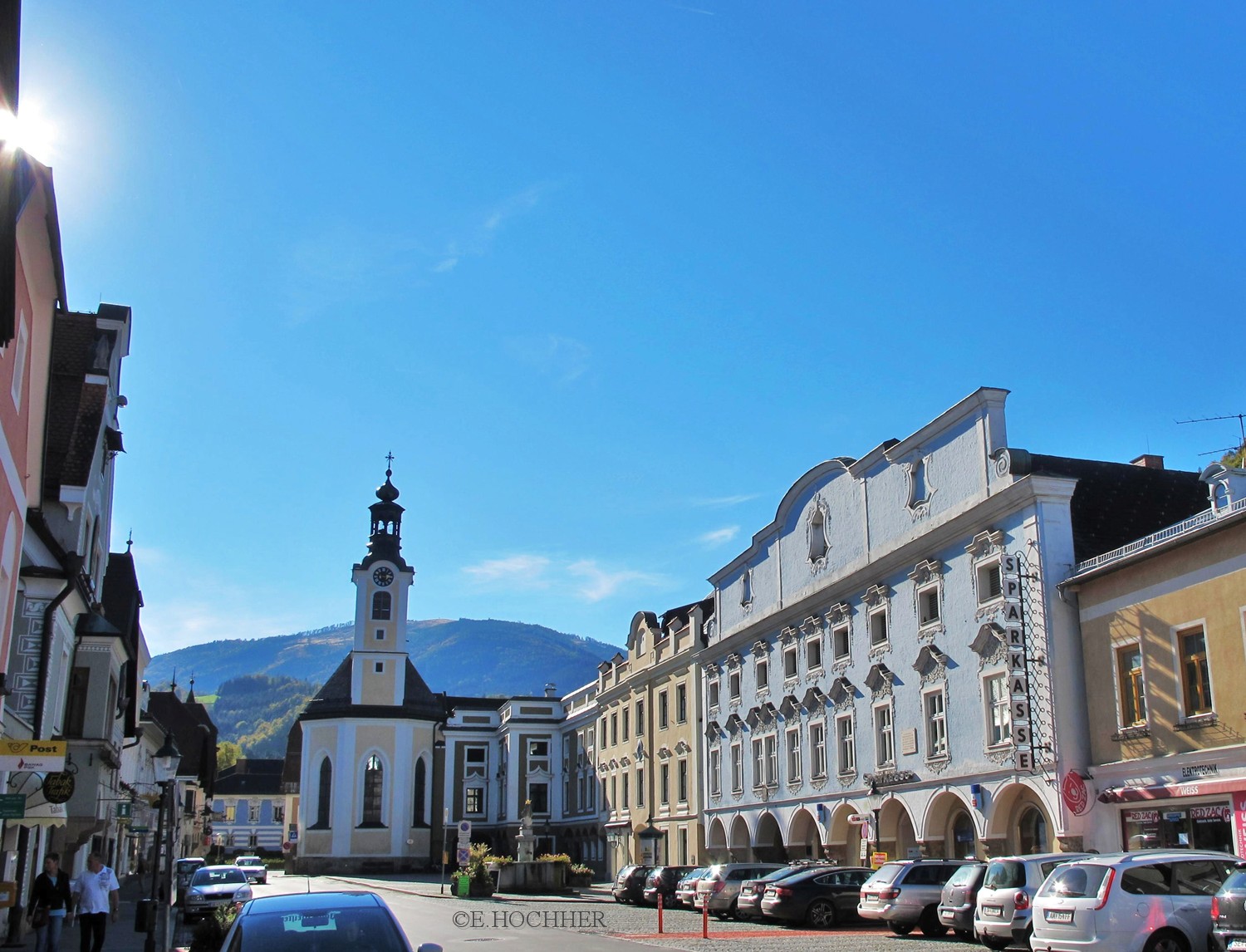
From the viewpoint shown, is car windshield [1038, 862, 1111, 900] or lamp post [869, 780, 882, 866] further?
lamp post [869, 780, 882, 866]

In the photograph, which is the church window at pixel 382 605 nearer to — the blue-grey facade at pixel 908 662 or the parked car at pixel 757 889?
the blue-grey facade at pixel 908 662

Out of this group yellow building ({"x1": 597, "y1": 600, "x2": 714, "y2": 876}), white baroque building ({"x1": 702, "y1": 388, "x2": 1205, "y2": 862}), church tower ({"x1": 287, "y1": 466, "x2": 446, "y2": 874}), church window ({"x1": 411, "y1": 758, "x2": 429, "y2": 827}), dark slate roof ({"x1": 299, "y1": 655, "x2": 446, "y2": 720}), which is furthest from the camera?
dark slate roof ({"x1": 299, "y1": 655, "x2": 446, "y2": 720})

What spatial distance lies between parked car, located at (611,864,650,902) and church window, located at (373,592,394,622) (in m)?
49.6

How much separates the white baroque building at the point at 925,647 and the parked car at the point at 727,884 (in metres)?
4.31

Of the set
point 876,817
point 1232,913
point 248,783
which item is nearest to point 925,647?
point 876,817

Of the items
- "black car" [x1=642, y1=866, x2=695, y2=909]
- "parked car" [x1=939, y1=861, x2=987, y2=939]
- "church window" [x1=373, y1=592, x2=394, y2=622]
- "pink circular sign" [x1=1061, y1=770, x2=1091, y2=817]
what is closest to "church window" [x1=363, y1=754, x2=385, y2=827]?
"church window" [x1=373, y1=592, x2=394, y2=622]

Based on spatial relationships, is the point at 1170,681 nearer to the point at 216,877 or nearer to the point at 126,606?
the point at 216,877

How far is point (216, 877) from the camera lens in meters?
31.4

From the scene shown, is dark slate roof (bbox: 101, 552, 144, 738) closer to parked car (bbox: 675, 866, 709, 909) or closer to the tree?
parked car (bbox: 675, 866, 709, 909)

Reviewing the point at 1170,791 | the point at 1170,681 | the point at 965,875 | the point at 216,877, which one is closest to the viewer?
the point at 965,875

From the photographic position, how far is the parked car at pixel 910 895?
80.7ft

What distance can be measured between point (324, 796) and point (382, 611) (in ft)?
44.2

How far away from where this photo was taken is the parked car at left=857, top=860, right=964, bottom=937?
80.7 feet

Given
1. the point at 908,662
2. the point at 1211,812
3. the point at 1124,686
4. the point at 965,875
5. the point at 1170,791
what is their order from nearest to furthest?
the point at 965,875 < the point at 1211,812 < the point at 1170,791 < the point at 1124,686 < the point at 908,662
